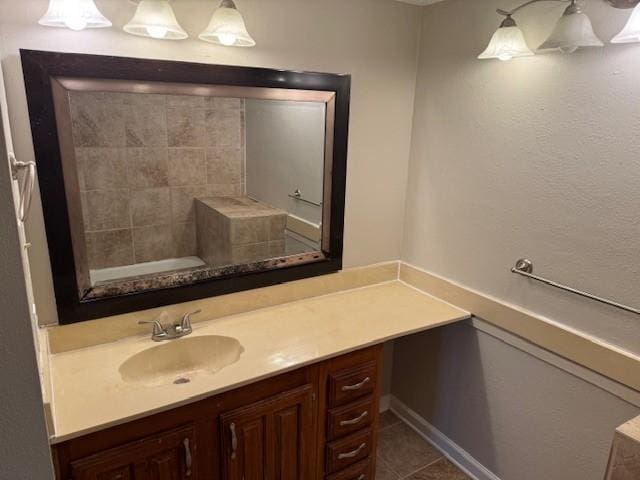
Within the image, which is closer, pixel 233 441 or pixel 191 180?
pixel 233 441

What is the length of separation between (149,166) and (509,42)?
1361 mm

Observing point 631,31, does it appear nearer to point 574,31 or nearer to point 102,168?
point 574,31

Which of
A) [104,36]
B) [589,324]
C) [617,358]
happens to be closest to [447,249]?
[589,324]

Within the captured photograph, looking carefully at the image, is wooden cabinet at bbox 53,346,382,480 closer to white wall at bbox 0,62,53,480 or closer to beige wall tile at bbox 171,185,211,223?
white wall at bbox 0,62,53,480

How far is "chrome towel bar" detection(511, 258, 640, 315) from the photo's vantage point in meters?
1.45

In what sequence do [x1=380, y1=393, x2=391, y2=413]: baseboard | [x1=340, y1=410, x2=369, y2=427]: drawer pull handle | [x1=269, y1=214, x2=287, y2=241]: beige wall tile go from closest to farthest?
[x1=340, y1=410, x2=369, y2=427]: drawer pull handle → [x1=269, y1=214, x2=287, y2=241]: beige wall tile → [x1=380, y1=393, x2=391, y2=413]: baseboard

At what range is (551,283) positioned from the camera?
5.41 ft

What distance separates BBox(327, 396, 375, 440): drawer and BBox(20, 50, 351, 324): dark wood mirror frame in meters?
0.60

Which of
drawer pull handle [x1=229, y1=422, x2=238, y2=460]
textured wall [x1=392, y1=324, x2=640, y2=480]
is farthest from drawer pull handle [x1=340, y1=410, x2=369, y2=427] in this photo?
textured wall [x1=392, y1=324, x2=640, y2=480]

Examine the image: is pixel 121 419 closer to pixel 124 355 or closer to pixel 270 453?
pixel 124 355

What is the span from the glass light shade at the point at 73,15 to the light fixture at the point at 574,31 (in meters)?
1.39

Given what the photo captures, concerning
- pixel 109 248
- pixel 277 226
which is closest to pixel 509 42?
pixel 277 226

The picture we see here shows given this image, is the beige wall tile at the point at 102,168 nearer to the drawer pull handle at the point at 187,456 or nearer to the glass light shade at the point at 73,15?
the glass light shade at the point at 73,15

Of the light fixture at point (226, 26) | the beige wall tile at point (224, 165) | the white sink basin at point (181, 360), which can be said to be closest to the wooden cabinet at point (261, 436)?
the white sink basin at point (181, 360)
